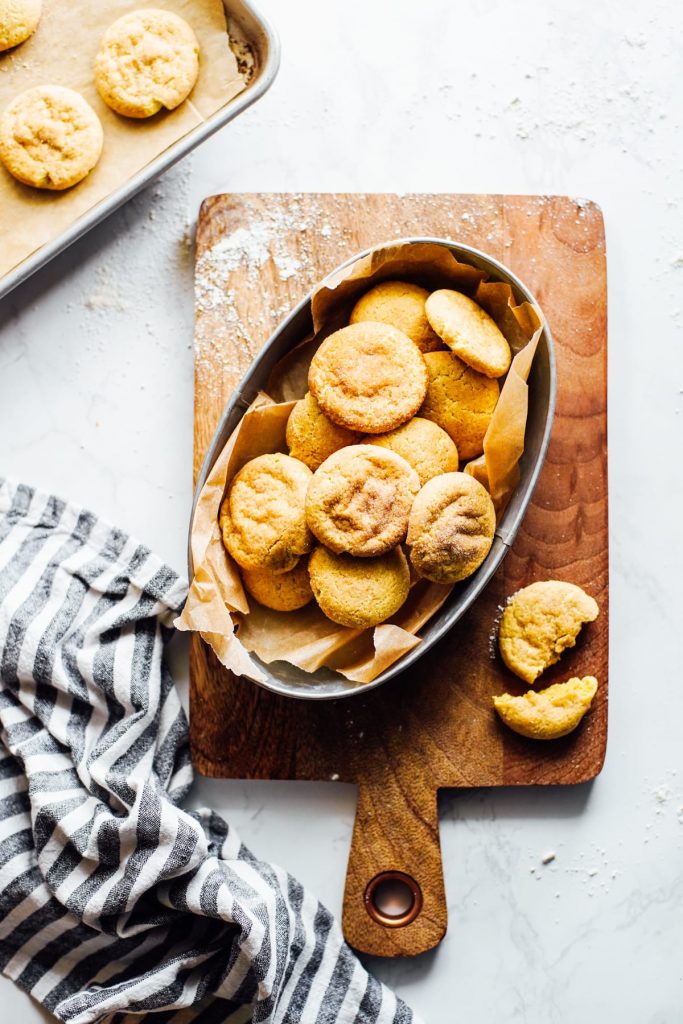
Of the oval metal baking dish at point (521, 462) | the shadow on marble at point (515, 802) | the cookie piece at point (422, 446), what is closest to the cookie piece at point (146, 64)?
the oval metal baking dish at point (521, 462)

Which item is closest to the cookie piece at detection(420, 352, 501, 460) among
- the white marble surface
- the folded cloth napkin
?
the white marble surface

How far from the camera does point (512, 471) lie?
4.67 feet

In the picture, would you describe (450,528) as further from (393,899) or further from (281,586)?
(393,899)

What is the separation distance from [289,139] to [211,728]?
108 centimetres

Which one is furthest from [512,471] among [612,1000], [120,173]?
[612,1000]

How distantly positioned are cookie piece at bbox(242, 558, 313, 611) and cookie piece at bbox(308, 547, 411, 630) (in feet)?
0.14

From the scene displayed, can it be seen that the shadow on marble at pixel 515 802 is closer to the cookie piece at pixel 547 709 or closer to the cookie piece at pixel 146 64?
the cookie piece at pixel 547 709

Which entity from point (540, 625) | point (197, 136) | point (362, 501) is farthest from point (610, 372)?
point (197, 136)

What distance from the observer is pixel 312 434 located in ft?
4.81

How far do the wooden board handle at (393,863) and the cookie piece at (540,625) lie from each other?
11.3 inches

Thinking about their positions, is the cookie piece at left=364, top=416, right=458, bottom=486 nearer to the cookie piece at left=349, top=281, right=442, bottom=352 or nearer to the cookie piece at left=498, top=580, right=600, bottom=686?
the cookie piece at left=349, top=281, right=442, bottom=352

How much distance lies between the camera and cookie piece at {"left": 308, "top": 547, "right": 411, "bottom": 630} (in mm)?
1396

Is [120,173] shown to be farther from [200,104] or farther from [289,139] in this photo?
[289,139]

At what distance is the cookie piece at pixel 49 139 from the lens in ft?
5.21
